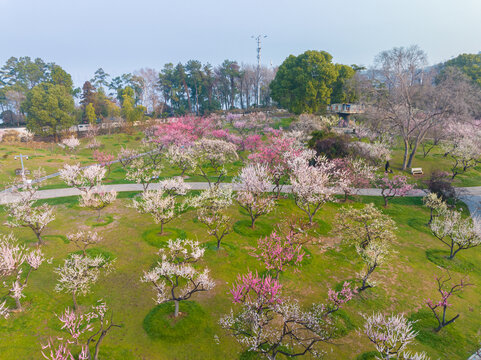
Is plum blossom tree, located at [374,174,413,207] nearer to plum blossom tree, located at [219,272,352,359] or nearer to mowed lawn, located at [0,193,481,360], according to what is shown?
mowed lawn, located at [0,193,481,360]

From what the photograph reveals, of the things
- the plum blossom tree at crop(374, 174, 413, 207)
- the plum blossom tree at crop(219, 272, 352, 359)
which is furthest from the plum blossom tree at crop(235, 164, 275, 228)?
the plum blossom tree at crop(374, 174, 413, 207)

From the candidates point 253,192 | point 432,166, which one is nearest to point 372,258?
point 253,192

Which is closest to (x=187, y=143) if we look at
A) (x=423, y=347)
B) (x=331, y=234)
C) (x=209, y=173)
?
→ (x=209, y=173)

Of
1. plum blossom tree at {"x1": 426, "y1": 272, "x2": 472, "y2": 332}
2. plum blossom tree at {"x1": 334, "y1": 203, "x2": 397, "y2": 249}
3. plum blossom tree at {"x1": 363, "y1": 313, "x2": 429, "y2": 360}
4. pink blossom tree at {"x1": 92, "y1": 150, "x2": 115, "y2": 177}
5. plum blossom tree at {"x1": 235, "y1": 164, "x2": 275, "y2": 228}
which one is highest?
pink blossom tree at {"x1": 92, "y1": 150, "x2": 115, "y2": 177}

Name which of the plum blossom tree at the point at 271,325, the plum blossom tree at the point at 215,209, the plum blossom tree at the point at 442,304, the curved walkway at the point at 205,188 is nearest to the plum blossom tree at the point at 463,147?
the curved walkway at the point at 205,188

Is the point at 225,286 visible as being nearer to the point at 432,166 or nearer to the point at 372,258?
the point at 372,258

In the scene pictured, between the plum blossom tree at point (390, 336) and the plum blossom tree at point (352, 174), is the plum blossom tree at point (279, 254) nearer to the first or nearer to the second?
the plum blossom tree at point (390, 336)

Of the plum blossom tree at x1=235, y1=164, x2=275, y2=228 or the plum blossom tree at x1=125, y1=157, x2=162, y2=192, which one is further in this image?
the plum blossom tree at x1=125, y1=157, x2=162, y2=192
